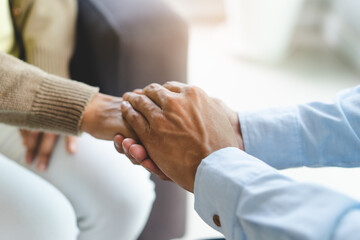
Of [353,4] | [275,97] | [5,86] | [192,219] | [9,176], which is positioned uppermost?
[353,4]

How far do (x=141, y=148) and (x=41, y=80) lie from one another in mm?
238

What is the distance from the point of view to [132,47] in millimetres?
777

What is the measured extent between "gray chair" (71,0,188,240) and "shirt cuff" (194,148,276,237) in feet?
1.14

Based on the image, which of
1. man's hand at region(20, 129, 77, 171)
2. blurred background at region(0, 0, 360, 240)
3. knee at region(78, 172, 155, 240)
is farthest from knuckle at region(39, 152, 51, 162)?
blurred background at region(0, 0, 360, 240)

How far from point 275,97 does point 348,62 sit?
589 millimetres

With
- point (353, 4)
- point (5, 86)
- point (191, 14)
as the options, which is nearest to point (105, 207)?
point (5, 86)

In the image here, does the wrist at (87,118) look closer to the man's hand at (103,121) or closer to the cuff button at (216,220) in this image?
the man's hand at (103,121)

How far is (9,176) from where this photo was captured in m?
0.66

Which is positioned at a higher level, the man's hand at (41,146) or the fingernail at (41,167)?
the man's hand at (41,146)

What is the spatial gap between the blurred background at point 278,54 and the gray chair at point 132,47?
84 cm

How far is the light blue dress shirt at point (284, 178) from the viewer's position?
395 mm

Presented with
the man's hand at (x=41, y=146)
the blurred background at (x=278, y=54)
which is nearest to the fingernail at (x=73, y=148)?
the man's hand at (x=41, y=146)

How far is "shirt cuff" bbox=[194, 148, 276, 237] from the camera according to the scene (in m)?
0.47

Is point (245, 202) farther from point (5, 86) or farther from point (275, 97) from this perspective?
point (275, 97)
